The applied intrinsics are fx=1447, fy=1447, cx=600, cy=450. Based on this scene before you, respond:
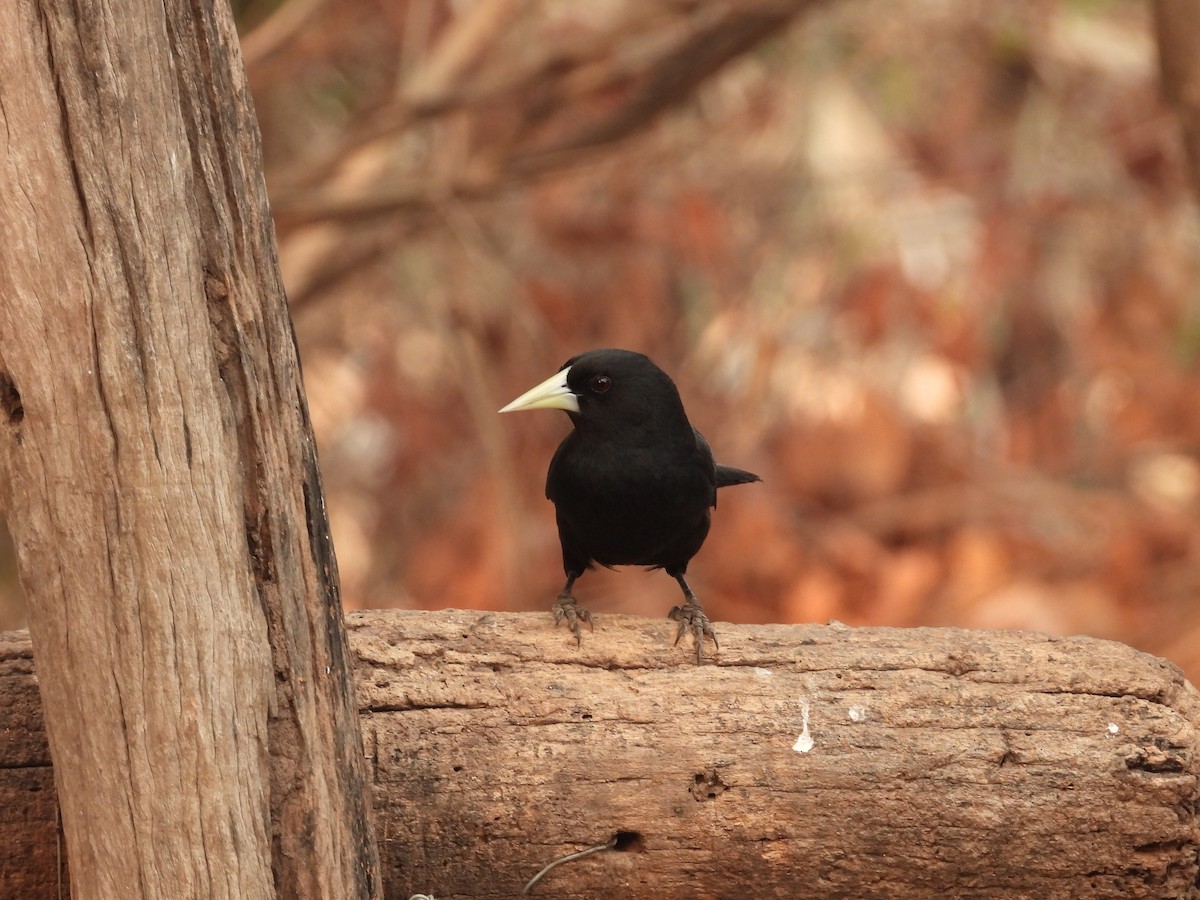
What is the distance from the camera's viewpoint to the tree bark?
2.21 m

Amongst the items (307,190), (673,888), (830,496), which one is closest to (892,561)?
(830,496)

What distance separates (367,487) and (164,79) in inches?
283

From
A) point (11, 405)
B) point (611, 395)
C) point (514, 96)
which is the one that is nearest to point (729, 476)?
point (611, 395)

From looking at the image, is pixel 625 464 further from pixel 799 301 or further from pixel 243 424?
pixel 799 301

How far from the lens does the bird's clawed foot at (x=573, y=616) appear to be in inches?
125

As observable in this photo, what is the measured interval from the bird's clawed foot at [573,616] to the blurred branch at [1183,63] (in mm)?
2187

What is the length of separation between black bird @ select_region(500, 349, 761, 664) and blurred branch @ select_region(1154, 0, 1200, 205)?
5.44 ft

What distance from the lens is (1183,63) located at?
12.9ft

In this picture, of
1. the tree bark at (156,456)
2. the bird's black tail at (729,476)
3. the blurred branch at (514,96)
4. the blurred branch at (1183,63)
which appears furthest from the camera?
the blurred branch at (514,96)

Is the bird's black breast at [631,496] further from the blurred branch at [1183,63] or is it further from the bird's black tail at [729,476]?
the blurred branch at [1183,63]

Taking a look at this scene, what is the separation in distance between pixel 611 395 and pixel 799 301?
532cm

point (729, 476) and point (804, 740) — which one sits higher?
point (729, 476)

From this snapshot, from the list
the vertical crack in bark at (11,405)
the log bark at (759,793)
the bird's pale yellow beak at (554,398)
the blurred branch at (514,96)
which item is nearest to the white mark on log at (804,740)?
the log bark at (759,793)

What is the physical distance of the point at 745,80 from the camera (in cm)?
957
